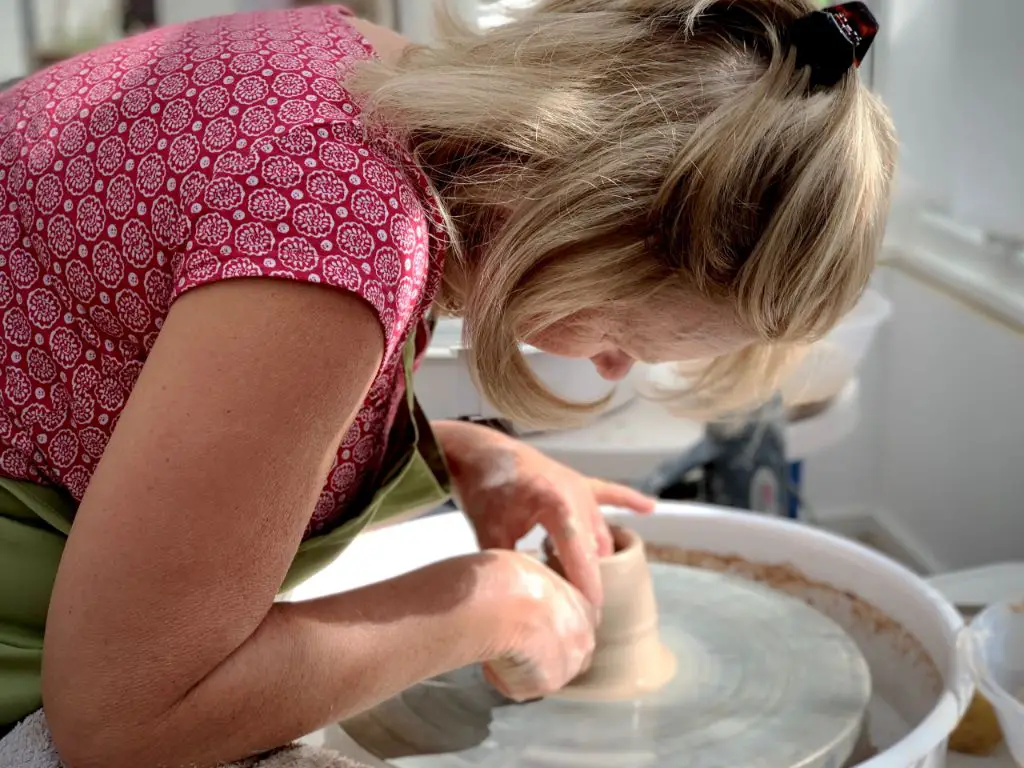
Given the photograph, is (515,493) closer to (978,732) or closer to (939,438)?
(978,732)

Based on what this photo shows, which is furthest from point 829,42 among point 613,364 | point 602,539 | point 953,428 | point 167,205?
point 953,428

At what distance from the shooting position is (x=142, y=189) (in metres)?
0.77

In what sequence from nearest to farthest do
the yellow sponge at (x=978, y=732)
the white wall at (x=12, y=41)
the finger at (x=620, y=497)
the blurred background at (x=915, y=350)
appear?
the yellow sponge at (x=978, y=732) < the finger at (x=620, y=497) < the blurred background at (x=915, y=350) < the white wall at (x=12, y=41)

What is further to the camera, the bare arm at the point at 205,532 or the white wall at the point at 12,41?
the white wall at the point at 12,41

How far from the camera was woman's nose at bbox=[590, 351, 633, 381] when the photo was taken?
1.03 meters

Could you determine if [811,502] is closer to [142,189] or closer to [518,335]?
[518,335]

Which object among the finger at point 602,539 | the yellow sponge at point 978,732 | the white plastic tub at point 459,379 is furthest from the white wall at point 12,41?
the yellow sponge at point 978,732

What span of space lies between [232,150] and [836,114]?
16.7 inches

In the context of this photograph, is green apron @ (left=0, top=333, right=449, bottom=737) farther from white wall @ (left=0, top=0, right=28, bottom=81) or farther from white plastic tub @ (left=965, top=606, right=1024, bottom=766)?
white wall @ (left=0, top=0, right=28, bottom=81)

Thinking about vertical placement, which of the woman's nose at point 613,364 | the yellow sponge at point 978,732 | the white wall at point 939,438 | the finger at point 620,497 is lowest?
the white wall at point 939,438

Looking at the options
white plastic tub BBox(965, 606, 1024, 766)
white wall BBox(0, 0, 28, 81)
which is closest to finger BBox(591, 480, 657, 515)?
white plastic tub BBox(965, 606, 1024, 766)

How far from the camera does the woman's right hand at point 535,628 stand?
3.22 feet

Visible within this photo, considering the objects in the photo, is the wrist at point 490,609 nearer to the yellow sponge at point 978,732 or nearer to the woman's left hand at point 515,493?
the woman's left hand at point 515,493

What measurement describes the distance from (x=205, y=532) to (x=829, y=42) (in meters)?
0.55
